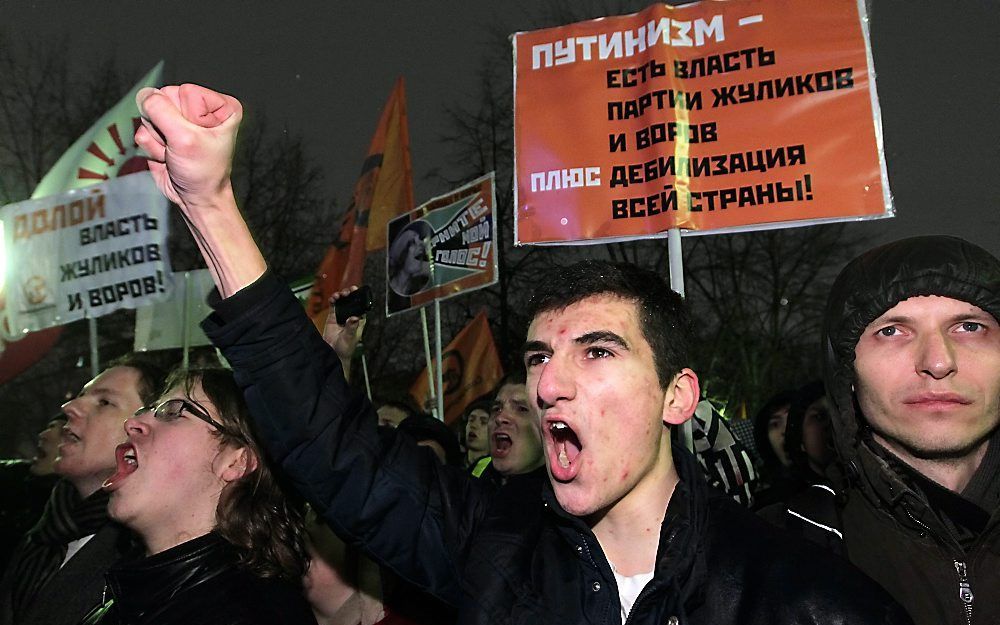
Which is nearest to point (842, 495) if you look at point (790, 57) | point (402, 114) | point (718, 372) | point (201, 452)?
point (201, 452)

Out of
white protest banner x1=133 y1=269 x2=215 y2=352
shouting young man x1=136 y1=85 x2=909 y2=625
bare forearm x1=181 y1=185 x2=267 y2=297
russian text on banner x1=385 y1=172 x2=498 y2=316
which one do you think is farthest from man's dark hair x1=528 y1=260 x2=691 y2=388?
white protest banner x1=133 y1=269 x2=215 y2=352

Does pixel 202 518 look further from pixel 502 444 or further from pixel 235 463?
pixel 502 444

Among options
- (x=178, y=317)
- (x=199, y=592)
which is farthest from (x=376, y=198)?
(x=199, y=592)

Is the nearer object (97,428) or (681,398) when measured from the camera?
(681,398)

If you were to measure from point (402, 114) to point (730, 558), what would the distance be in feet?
26.7

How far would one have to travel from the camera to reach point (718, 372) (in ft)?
81.7

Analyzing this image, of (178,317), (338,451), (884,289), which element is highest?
(178,317)

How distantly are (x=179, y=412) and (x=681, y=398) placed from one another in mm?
1628

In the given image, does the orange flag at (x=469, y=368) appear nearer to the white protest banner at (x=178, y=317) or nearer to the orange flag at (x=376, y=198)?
the orange flag at (x=376, y=198)

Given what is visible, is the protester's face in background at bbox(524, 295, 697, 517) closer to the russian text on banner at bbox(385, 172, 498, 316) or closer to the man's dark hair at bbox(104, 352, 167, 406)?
the man's dark hair at bbox(104, 352, 167, 406)

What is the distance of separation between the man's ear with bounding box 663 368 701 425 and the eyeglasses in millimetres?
1455

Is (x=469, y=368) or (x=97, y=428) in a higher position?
(x=469, y=368)

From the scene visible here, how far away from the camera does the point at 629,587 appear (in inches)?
77.8

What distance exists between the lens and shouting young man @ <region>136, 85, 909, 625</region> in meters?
1.87
